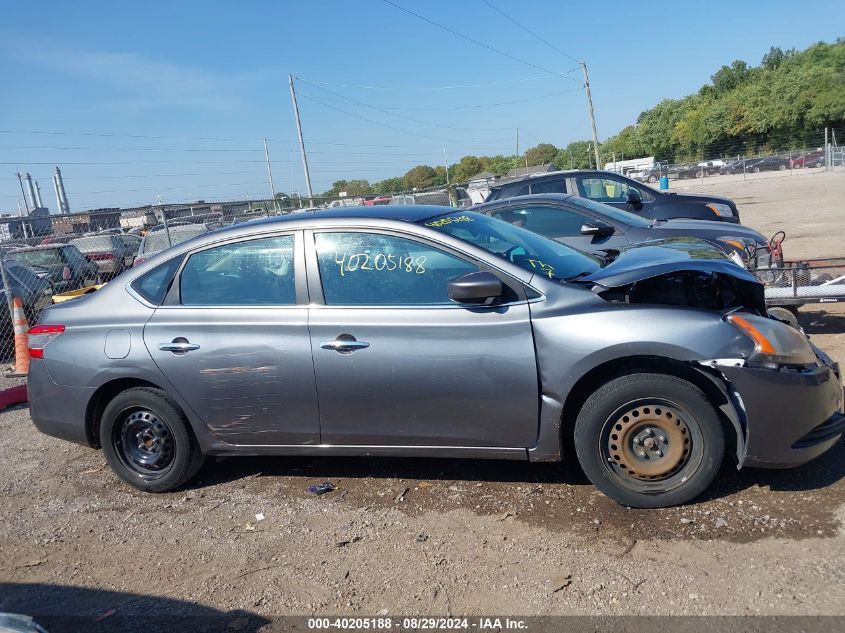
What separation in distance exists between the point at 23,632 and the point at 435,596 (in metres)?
1.74

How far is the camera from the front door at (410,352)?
3955 mm

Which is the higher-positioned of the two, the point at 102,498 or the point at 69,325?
the point at 69,325

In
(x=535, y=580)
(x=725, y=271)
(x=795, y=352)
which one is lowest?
(x=535, y=580)

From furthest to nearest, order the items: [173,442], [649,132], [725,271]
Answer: [649,132] < [173,442] < [725,271]

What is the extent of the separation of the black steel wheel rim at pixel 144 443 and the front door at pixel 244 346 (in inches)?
13.9

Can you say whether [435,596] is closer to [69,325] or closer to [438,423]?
[438,423]

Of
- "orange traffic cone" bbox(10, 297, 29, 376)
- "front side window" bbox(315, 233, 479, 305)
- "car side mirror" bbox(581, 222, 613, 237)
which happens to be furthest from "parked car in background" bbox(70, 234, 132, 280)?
"front side window" bbox(315, 233, 479, 305)

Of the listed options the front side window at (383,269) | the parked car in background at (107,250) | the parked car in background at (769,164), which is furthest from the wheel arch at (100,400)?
the parked car in background at (769,164)

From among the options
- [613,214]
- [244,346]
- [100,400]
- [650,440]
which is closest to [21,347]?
[100,400]

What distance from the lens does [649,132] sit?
9369cm

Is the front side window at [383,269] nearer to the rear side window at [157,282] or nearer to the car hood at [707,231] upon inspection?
the rear side window at [157,282]

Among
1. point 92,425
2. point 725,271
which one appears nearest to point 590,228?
point 725,271

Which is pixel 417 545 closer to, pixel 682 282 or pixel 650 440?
Result: pixel 650 440

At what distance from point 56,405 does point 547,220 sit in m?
5.41
